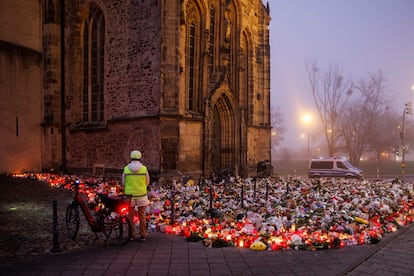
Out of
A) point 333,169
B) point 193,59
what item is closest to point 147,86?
point 193,59

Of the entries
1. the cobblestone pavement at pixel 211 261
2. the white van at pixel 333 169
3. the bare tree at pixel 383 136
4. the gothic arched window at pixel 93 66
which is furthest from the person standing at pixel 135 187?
the bare tree at pixel 383 136

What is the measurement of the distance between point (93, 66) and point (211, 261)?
15.8 meters

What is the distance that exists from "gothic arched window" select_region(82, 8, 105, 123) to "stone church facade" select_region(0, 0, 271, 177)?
2.2 inches

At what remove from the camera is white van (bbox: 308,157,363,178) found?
73.4 feet

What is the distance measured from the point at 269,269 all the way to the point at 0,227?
6.43 metres

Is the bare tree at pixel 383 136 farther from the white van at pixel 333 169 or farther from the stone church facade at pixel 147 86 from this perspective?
the stone church facade at pixel 147 86

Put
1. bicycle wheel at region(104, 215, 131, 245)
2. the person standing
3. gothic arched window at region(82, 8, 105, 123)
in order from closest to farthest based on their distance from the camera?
bicycle wheel at region(104, 215, 131, 245) → the person standing → gothic arched window at region(82, 8, 105, 123)

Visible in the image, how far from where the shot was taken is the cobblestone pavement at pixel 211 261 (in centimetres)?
529

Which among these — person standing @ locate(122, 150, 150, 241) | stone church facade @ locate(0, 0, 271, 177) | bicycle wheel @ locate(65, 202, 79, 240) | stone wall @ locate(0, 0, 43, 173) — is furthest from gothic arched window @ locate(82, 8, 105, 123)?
person standing @ locate(122, 150, 150, 241)

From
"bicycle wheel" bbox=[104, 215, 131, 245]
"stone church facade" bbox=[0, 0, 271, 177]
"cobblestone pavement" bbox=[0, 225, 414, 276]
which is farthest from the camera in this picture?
"stone church facade" bbox=[0, 0, 271, 177]

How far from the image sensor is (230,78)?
20.9 m

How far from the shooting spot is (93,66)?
1892cm

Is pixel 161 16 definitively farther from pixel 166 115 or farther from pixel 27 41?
pixel 27 41

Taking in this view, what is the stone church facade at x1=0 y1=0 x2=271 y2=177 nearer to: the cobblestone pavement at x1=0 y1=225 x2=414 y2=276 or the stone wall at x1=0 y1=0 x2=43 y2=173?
the stone wall at x1=0 y1=0 x2=43 y2=173
